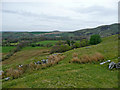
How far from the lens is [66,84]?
266 inches

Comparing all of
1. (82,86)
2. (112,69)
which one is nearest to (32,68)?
(82,86)

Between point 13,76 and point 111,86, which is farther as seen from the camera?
point 13,76

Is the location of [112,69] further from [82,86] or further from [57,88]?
[57,88]

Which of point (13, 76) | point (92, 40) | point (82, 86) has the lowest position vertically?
point (13, 76)

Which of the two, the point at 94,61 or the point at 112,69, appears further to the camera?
the point at 94,61

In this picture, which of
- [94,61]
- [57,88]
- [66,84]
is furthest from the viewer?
[94,61]

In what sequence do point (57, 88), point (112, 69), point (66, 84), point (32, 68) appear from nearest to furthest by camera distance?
point (57, 88)
point (66, 84)
point (112, 69)
point (32, 68)

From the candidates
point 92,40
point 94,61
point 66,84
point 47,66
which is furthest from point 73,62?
point 92,40

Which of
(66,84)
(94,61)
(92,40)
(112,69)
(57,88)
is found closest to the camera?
(57,88)

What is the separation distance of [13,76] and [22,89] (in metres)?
4.60

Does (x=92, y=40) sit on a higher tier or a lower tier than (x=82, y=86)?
higher

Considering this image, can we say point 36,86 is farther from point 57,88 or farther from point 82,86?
point 82,86

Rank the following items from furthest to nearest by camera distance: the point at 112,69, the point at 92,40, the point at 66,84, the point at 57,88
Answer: the point at 92,40
the point at 112,69
the point at 66,84
the point at 57,88

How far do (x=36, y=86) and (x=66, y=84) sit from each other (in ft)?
7.67
